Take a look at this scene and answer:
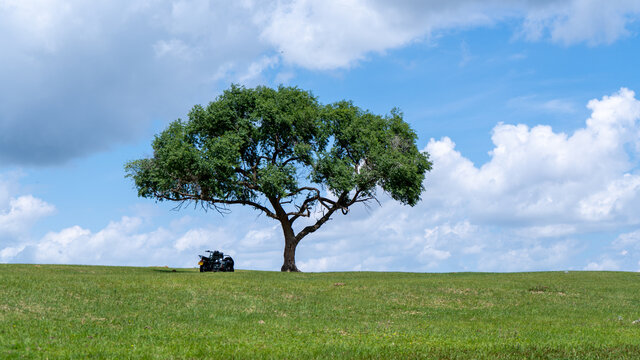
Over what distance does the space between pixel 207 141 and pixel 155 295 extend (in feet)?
77.2

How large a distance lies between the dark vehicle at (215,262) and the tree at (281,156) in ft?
18.3

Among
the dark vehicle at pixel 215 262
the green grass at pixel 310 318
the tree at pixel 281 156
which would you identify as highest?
the tree at pixel 281 156

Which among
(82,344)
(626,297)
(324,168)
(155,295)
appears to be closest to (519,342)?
(82,344)

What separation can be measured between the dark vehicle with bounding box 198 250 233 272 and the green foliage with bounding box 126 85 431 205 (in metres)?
5.68

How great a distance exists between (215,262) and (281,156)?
12034 millimetres

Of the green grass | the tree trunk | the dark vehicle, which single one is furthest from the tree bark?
the green grass

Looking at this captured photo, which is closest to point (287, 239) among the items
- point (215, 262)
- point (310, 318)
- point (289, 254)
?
point (289, 254)

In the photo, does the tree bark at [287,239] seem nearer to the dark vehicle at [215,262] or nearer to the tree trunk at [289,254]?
the tree trunk at [289,254]

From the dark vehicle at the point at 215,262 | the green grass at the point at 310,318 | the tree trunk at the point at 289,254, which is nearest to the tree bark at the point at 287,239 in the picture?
the tree trunk at the point at 289,254

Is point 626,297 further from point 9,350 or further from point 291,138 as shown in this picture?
point 9,350

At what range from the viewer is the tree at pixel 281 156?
5003cm

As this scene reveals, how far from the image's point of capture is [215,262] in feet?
158

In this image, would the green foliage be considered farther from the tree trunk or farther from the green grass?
the green grass

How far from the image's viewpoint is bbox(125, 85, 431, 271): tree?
50031 mm
